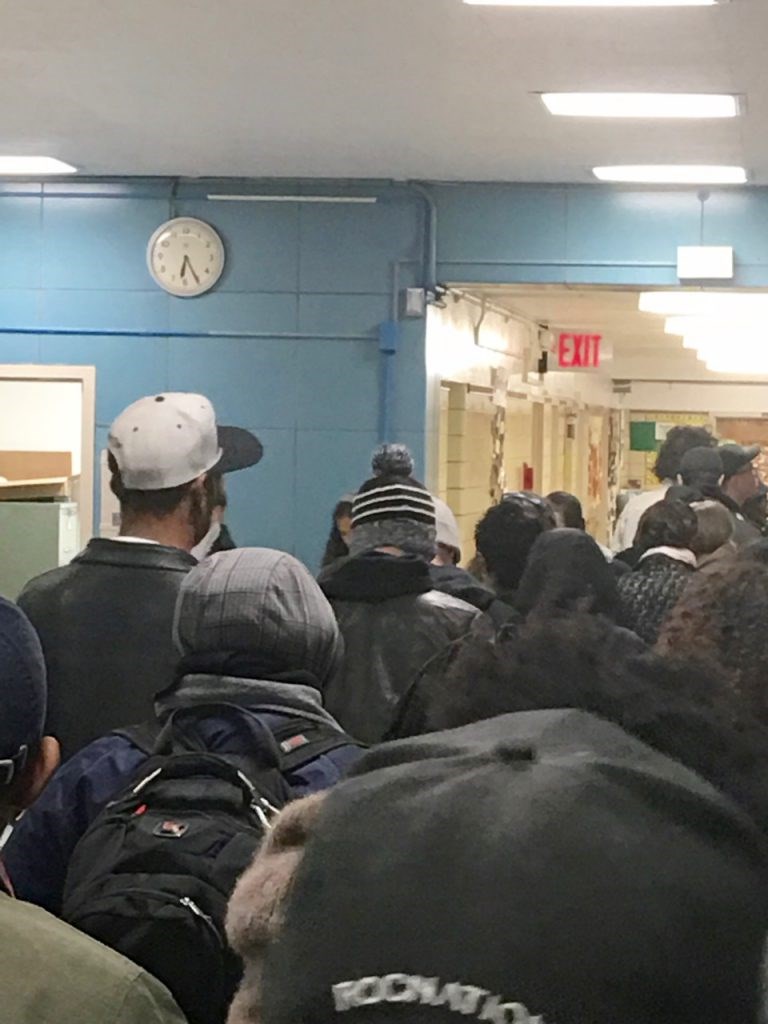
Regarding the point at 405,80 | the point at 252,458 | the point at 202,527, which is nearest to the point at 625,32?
the point at 405,80

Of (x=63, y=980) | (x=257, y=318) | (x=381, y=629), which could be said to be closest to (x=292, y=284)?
(x=257, y=318)

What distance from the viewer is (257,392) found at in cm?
700

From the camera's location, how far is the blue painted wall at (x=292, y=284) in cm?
683

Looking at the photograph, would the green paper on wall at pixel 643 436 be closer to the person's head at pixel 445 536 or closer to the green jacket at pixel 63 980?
the person's head at pixel 445 536

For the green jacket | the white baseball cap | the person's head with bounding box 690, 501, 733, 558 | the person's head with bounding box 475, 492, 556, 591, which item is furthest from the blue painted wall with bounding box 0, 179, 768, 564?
the green jacket

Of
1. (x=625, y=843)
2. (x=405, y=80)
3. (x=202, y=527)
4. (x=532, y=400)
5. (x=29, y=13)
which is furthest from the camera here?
(x=532, y=400)

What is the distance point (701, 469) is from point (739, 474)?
0.85 m

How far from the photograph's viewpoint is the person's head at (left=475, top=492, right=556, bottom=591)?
439 centimetres

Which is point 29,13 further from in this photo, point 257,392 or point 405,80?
point 257,392

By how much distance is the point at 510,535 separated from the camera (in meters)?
4.41

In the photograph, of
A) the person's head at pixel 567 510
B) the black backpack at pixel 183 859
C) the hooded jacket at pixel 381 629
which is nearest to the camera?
the black backpack at pixel 183 859

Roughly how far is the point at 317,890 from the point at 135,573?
191cm

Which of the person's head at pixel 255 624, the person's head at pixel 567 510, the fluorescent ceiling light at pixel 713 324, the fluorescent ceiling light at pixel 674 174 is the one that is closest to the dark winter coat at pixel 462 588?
the person's head at pixel 255 624

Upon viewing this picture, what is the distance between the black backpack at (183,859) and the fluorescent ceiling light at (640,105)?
12.2 feet
